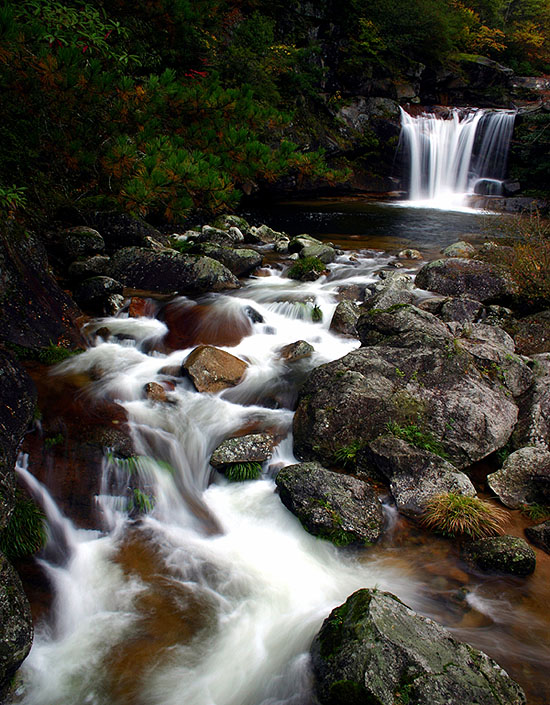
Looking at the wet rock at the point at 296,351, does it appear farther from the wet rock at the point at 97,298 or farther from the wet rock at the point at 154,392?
the wet rock at the point at 97,298

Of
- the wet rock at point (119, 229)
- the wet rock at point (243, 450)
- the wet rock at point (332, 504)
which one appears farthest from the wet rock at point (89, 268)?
the wet rock at point (332, 504)

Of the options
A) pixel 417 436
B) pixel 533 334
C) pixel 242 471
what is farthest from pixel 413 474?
pixel 533 334

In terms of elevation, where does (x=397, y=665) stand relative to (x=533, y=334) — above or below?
below

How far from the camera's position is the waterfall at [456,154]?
24578 millimetres

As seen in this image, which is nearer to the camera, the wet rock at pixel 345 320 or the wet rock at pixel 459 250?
the wet rock at pixel 345 320

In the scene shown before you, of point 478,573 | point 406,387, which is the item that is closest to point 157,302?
point 406,387

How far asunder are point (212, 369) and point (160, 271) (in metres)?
3.70

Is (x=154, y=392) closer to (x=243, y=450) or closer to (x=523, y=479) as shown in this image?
(x=243, y=450)

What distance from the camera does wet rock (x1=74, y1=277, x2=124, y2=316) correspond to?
8.11m

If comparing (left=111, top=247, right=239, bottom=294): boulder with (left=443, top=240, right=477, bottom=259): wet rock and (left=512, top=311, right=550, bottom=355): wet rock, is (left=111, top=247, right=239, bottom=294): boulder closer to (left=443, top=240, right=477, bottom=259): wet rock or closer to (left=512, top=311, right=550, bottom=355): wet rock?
(left=512, top=311, right=550, bottom=355): wet rock

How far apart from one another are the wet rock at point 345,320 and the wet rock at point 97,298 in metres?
4.08

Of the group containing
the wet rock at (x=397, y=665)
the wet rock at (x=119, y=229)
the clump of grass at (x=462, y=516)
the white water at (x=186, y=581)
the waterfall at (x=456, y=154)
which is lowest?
the white water at (x=186, y=581)

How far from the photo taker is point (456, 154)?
81.0 ft

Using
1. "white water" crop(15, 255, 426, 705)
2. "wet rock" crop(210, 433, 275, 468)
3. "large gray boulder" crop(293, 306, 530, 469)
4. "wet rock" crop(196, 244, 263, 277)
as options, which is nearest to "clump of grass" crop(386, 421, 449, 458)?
"large gray boulder" crop(293, 306, 530, 469)
